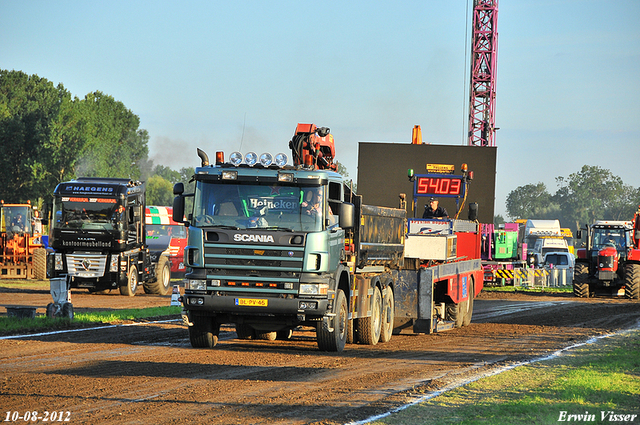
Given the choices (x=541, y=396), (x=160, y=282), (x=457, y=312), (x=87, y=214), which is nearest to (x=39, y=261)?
(x=160, y=282)

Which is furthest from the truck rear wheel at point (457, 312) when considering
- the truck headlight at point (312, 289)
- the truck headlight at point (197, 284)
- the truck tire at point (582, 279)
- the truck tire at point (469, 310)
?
the truck tire at point (582, 279)

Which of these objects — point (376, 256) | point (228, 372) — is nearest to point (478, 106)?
point (376, 256)

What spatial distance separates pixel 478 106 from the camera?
175 ft

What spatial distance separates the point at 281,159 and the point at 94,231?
14.0m

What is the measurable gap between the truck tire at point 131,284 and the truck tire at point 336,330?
47.6 ft

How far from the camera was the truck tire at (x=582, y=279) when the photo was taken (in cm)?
3375

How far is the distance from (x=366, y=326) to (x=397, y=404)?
5.98m

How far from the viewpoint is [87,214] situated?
83.6 feet

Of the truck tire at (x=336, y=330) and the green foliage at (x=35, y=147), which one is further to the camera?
the green foliage at (x=35, y=147)

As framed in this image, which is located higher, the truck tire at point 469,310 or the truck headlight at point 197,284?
the truck headlight at point 197,284

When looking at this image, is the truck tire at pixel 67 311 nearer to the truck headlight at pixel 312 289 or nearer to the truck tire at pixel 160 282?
the truck headlight at pixel 312 289

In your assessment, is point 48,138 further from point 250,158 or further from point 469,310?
point 250,158

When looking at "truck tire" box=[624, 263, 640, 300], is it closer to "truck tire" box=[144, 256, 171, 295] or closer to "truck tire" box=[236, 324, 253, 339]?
"truck tire" box=[144, 256, 171, 295]

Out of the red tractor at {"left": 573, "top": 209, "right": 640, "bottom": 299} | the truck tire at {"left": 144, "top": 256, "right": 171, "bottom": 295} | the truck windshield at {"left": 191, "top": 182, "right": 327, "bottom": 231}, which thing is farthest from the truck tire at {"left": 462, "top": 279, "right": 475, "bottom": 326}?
the red tractor at {"left": 573, "top": 209, "right": 640, "bottom": 299}
